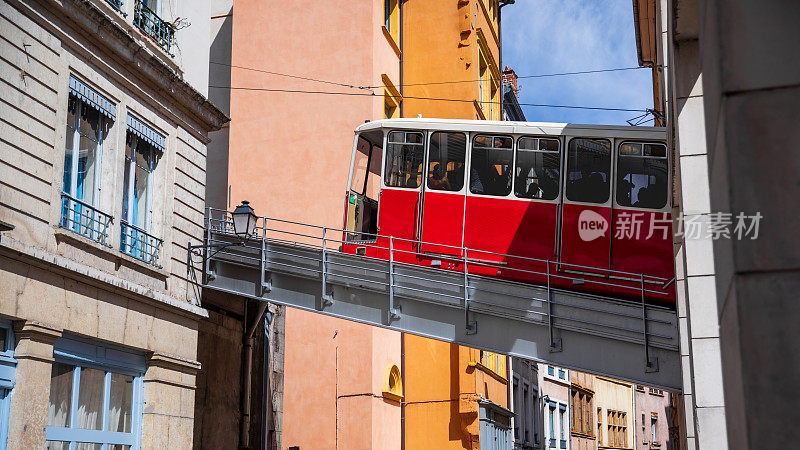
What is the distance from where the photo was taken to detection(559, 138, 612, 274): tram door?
15.7 meters

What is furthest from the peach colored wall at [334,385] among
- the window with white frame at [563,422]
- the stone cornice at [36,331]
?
the window with white frame at [563,422]

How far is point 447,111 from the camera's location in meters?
28.1

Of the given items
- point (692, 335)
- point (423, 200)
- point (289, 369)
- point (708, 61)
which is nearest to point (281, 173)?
point (289, 369)

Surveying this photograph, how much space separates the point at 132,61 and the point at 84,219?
239 centimetres

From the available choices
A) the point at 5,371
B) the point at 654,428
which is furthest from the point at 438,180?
the point at 654,428

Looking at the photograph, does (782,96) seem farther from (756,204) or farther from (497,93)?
(497,93)

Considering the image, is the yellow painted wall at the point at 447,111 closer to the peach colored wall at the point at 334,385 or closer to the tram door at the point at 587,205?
the peach colored wall at the point at 334,385

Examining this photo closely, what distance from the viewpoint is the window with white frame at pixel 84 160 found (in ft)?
38.1

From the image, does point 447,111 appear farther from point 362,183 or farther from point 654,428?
point 654,428

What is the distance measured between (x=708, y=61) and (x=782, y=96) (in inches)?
22.4

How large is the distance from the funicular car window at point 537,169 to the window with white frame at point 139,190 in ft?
20.3

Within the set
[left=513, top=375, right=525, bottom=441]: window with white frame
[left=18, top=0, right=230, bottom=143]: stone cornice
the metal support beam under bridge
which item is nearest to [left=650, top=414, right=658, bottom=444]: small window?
[left=513, top=375, right=525, bottom=441]: window with white frame

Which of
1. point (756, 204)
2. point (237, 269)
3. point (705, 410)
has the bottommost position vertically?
point (705, 410)

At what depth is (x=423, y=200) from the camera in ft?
55.2
